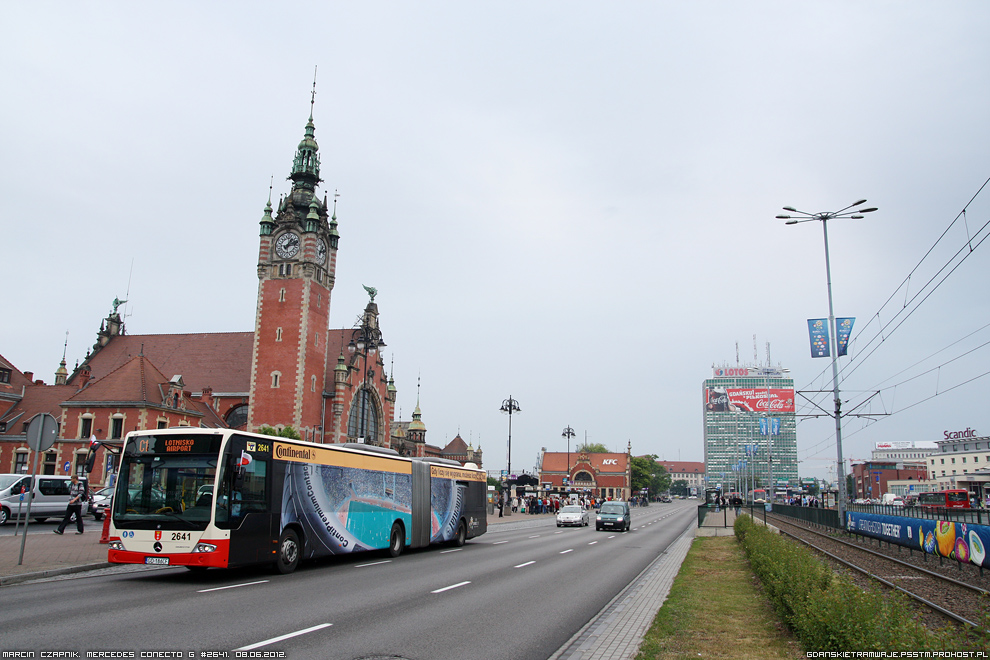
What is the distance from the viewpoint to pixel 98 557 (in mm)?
16578

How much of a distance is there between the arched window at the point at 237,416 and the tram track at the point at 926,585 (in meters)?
52.8

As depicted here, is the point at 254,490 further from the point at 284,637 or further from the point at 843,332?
the point at 843,332

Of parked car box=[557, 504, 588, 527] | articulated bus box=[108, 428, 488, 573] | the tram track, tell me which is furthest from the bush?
parked car box=[557, 504, 588, 527]

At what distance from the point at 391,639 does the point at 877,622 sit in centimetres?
538

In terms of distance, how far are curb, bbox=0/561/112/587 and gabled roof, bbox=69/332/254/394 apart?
50636 millimetres

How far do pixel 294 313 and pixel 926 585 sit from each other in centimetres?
5472

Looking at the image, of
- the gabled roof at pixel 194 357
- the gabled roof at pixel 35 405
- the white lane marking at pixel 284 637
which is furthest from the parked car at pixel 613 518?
the gabled roof at pixel 35 405

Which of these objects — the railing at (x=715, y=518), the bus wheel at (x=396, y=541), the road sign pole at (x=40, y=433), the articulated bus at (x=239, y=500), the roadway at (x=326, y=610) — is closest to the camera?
the roadway at (x=326, y=610)

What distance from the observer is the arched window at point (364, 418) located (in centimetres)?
6669

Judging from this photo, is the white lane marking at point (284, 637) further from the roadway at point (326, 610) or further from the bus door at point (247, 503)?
the bus door at point (247, 503)

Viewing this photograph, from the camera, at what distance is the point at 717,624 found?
9.84m

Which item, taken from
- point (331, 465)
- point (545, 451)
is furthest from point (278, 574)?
point (545, 451)

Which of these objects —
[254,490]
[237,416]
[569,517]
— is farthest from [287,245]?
[254,490]

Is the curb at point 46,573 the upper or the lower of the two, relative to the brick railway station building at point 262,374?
lower
